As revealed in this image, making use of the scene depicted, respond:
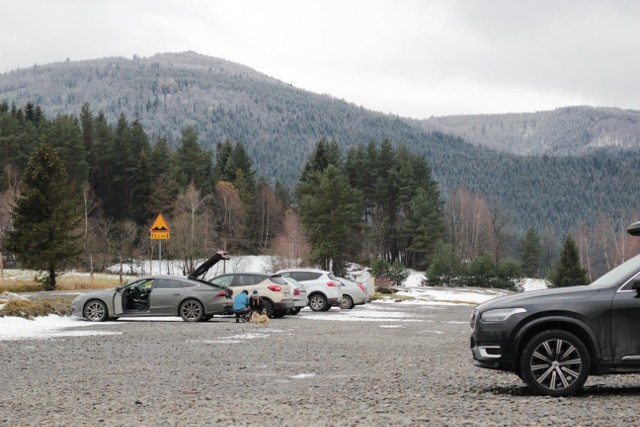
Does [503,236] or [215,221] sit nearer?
[215,221]

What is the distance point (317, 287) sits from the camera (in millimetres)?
30266

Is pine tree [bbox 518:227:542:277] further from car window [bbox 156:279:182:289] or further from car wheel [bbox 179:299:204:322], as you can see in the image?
car window [bbox 156:279:182:289]

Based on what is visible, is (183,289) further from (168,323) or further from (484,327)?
(484,327)

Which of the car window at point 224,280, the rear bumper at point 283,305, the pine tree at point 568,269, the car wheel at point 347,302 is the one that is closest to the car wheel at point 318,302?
the car wheel at point 347,302

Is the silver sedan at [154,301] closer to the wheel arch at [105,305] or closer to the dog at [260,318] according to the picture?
the wheel arch at [105,305]

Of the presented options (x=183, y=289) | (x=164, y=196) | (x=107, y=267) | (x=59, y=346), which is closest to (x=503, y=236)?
(x=164, y=196)

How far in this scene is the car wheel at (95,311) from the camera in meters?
22.9

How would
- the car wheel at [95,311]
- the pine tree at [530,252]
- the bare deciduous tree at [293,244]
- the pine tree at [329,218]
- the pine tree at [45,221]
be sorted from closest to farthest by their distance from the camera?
the car wheel at [95,311] → the pine tree at [45,221] → the pine tree at [329,218] → the bare deciduous tree at [293,244] → the pine tree at [530,252]

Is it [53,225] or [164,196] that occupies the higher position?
[164,196]

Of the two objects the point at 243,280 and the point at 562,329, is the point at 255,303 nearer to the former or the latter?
the point at 243,280

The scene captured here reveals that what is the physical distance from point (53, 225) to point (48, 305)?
75.4ft

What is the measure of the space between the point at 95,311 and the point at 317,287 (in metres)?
9.78

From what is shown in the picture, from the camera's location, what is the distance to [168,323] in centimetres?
2248

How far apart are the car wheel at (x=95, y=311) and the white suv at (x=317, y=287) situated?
8.65 metres
